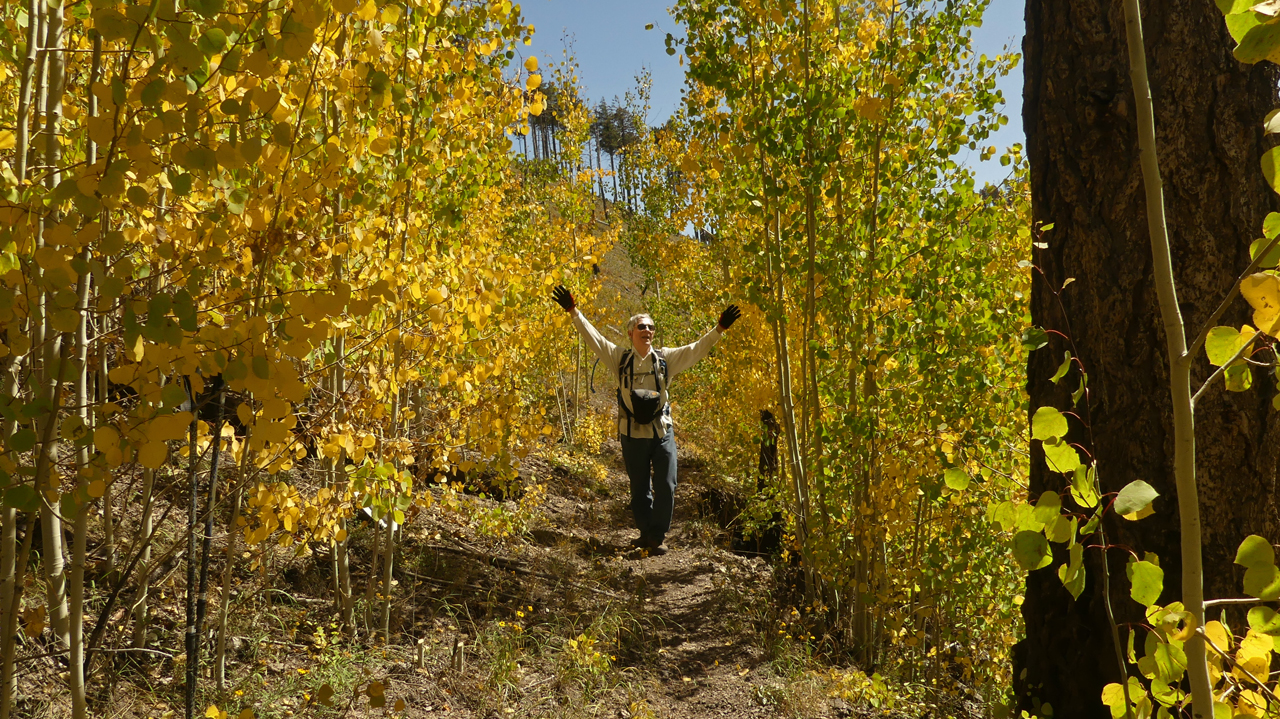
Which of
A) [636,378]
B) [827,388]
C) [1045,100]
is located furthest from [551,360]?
[1045,100]

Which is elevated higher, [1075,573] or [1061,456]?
[1061,456]

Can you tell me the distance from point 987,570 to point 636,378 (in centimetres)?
275

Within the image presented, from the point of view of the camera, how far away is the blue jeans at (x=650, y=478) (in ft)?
16.6

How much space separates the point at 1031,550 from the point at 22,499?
131cm

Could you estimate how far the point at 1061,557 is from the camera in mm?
1874

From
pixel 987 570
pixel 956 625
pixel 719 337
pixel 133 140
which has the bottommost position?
pixel 956 625

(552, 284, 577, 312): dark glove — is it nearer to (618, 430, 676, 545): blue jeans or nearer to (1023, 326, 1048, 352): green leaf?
(618, 430, 676, 545): blue jeans

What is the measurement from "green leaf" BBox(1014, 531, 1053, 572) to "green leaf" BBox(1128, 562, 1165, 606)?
0.31 feet

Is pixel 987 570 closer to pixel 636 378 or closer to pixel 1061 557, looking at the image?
pixel 1061 557

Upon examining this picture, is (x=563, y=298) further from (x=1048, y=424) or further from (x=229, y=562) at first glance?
(x=1048, y=424)

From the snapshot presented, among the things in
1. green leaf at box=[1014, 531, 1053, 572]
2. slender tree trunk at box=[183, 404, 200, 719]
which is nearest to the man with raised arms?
slender tree trunk at box=[183, 404, 200, 719]

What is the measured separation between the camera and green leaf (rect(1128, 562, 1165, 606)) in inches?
31.9

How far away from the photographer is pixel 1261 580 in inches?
30.0

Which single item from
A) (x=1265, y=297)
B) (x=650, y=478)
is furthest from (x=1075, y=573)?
(x=650, y=478)
